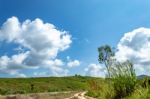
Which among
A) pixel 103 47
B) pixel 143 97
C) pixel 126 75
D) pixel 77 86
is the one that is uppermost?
pixel 103 47

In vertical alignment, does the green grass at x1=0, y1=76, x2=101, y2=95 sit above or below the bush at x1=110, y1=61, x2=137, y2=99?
above

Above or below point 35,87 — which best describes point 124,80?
below

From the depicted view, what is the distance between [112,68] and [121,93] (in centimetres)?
144

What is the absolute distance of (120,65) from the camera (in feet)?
56.8

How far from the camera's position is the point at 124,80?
16.6 meters

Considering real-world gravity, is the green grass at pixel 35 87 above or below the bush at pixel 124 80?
above

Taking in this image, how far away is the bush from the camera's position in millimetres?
16625

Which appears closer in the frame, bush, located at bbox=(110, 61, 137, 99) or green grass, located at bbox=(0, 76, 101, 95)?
→ bush, located at bbox=(110, 61, 137, 99)

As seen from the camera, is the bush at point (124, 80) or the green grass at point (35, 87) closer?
the bush at point (124, 80)

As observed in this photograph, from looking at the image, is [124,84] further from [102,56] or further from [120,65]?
[102,56]

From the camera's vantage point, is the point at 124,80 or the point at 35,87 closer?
the point at 124,80

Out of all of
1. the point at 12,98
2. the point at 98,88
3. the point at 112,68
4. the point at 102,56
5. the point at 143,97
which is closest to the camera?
the point at 143,97

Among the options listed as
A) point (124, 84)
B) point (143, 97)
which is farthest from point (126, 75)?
point (143, 97)

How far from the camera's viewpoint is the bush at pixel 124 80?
16.6 metres
